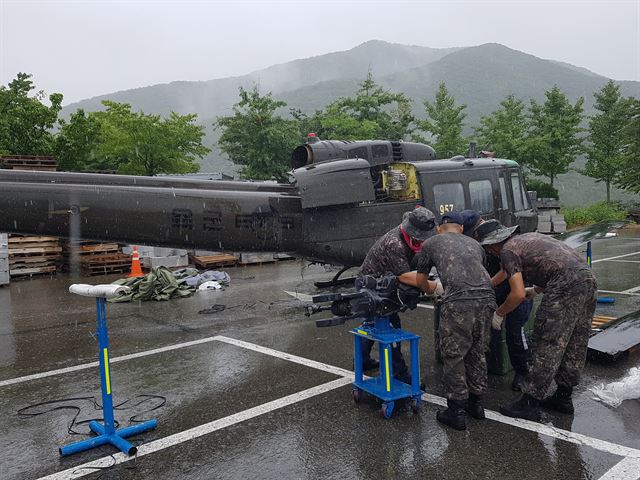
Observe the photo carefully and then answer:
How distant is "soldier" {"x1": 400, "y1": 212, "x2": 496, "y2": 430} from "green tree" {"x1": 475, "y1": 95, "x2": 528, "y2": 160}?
92.6ft

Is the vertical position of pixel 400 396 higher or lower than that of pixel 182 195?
lower

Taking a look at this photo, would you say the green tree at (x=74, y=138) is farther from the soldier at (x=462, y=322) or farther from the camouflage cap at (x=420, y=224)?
the soldier at (x=462, y=322)

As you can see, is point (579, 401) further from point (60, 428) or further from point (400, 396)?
Result: point (60, 428)

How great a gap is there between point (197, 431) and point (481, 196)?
648 cm

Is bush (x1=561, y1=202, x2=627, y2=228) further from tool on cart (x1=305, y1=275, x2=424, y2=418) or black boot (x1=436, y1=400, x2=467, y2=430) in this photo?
black boot (x1=436, y1=400, x2=467, y2=430)

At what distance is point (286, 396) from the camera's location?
17.0ft

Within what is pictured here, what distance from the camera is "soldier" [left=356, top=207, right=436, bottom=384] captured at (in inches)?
190

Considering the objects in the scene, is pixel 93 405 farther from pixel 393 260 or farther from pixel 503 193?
pixel 503 193

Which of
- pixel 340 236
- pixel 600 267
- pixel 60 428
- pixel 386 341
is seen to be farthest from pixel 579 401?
pixel 600 267

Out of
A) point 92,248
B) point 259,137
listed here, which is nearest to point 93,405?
point 92,248

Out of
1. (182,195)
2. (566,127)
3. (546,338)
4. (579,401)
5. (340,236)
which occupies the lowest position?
(579,401)

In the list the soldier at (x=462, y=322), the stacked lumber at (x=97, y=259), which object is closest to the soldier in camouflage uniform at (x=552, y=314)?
the soldier at (x=462, y=322)

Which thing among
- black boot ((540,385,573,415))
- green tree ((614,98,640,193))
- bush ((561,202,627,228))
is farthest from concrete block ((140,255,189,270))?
green tree ((614,98,640,193))

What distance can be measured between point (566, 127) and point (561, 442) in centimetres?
3084
